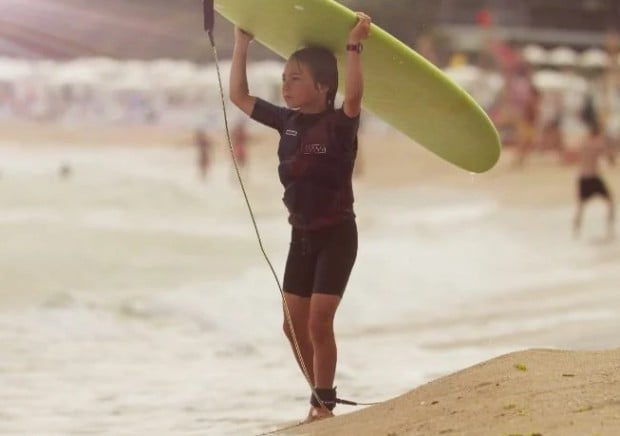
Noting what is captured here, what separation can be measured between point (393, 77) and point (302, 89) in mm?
315

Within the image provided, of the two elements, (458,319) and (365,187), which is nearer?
(458,319)

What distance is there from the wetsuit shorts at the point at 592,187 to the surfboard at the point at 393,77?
33.7ft

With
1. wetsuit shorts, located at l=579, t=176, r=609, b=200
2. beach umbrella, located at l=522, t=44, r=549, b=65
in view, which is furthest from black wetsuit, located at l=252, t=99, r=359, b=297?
beach umbrella, located at l=522, t=44, r=549, b=65

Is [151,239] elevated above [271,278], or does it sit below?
above

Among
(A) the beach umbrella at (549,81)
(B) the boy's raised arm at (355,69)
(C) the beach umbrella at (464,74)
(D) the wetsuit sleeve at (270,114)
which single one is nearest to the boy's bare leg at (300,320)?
(D) the wetsuit sleeve at (270,114)

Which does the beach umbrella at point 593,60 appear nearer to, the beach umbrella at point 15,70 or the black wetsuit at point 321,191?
the beach umbrella at point 15,70

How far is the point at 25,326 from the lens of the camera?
870cm

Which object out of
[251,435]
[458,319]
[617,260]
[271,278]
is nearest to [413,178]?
[617,260]

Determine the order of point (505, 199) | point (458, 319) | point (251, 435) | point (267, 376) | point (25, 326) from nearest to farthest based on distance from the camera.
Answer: point (251, 435) → point (267, 376) → point (25, 326) → point (458, 319) → point (505, 199)

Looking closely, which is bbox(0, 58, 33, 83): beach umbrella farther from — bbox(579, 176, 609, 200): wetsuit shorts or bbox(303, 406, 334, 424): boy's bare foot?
bbox(303, 406, 334, 424): boy's bare foot

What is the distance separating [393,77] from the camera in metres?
4.17

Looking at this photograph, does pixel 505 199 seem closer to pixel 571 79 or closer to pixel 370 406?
pixel 370 406

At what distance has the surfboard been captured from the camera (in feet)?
13.1

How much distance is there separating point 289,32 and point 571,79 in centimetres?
4020
